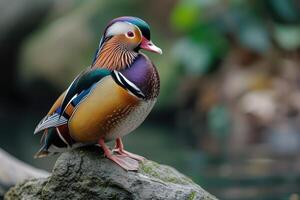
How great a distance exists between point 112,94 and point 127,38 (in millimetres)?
271

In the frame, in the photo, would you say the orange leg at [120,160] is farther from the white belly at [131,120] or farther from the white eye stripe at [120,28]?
the white eye stripe at [120,28]

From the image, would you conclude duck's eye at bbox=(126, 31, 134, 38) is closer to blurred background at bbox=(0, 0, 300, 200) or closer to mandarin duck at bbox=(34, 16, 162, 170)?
mandarin duck at bbox=(34, 16, 162, 170)

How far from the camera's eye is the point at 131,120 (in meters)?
3.54

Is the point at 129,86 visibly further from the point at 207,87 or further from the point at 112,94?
the point at 207,87

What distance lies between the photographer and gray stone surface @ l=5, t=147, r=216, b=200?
3652 millimetres

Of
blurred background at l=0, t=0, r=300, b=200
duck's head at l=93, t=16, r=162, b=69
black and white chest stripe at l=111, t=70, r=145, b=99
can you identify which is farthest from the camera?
blurred background at l=0, t=0, r=300, b=200

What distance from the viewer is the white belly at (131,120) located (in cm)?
352

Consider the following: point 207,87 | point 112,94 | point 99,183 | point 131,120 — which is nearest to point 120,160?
point 99,183

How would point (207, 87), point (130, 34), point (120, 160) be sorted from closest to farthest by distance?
point (130, 34), point (120, 160), point (207, 87)

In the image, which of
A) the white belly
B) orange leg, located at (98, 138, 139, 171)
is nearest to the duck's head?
the white belly

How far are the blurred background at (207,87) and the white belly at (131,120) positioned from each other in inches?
118

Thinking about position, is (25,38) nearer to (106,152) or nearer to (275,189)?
(275,189)

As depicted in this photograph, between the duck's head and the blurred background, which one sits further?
the blurred background

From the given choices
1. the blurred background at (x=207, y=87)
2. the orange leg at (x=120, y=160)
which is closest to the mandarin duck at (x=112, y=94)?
the orange leg at (x=120, y=160)
